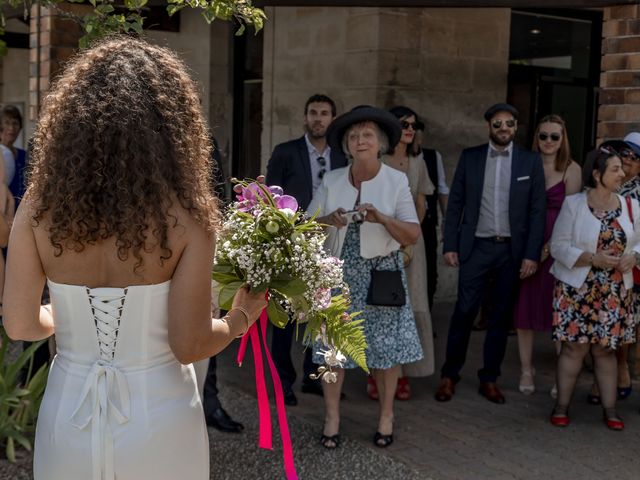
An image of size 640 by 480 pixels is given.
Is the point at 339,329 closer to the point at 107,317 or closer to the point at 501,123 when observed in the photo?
the point at 107,317

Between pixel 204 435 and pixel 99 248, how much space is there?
27.4 inches

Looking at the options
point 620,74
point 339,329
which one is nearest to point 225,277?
point 339,329

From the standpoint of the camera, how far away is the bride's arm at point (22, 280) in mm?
2350

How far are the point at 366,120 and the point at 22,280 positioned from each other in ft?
10.2

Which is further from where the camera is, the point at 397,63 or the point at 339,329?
the point at 397,63

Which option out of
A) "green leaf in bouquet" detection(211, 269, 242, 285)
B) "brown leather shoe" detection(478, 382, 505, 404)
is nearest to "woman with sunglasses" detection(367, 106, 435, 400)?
"brown leather shoe" detection(478, 382, 505, 404)

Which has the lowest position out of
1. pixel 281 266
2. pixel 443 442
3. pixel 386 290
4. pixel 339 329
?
pixel 443 442

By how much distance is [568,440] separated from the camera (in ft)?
17.6

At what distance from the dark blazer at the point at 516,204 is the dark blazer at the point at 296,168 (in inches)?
35.5

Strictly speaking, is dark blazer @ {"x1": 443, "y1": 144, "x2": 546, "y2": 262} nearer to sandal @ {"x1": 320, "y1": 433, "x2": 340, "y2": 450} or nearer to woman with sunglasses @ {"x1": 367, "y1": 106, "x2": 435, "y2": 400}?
woman with sunglasses @ {"x1": 367, "y1": 106, "x2": 435, "y2": 400}

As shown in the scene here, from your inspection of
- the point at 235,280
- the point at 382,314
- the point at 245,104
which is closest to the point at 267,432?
the point at 235,280

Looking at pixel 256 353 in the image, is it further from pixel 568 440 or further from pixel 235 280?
pixel 568 440

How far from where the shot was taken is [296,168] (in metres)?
6.07

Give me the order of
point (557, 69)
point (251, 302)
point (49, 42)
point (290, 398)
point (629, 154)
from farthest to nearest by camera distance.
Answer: point (557, 69)
point (49, 42)
point (290, 398)
point (629, 154)
point (251, 302)
